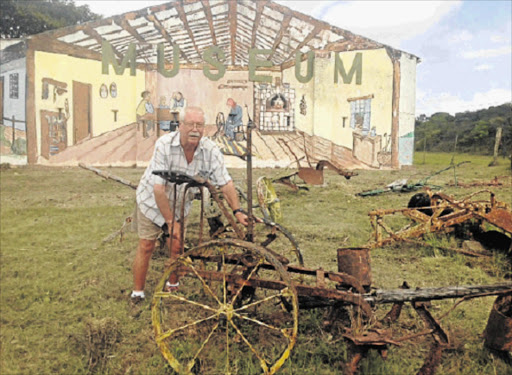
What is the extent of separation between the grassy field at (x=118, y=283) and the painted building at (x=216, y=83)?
707 cm

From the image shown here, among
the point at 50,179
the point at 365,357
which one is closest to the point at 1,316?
the point at 365,357

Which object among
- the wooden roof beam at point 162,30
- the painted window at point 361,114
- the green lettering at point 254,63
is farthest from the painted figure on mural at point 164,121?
the painted window at point 361,114

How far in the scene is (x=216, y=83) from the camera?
16391mm

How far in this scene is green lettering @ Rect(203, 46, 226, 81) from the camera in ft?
53.5

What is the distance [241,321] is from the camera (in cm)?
344

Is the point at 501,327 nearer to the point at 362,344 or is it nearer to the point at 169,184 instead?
the point at 362,344

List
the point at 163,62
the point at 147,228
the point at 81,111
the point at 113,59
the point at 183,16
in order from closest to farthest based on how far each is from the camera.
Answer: the point at 147,228
the point at 183,16
the point at 81,111
the point at 113,59
the point at 163,62

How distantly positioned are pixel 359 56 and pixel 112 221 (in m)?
13.0

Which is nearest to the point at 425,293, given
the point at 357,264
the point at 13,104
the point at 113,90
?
the point at 357,264

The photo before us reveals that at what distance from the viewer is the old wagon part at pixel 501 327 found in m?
2.84

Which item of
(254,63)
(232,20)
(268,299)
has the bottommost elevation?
(268,299)

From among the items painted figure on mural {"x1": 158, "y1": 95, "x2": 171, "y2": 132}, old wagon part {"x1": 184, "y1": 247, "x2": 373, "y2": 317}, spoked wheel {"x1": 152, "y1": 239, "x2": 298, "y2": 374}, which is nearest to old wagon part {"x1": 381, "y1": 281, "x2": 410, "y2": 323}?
old wagon part {"x1": 184, "y1": 247, "x2": 373, "y2": 317}

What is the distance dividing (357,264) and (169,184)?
1.72 m

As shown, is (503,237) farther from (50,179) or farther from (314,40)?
(314,40)
